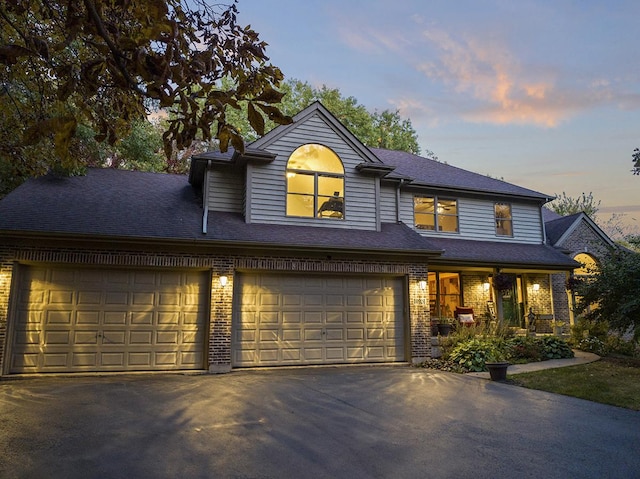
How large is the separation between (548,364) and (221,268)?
8314mm

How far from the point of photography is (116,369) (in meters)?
9.21

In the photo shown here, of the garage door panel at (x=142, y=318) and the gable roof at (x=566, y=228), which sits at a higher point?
the gable roof at (x=566, y=228)

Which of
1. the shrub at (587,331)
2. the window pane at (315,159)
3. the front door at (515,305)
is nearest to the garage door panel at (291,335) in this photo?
the window pane at (315,159)

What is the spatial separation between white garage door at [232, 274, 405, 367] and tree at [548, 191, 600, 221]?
108 feet

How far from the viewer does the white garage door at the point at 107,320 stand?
891 cm

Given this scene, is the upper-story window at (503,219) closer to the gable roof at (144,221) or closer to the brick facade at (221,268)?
the gable roof at (144,221)

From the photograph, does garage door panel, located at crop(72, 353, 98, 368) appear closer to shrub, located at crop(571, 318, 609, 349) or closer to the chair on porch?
the chair on porch

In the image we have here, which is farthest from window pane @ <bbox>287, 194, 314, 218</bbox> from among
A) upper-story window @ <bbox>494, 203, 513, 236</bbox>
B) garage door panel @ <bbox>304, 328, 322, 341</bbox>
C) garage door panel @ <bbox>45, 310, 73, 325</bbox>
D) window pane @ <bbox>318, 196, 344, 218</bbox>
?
upper-story window @ <bbox>494, 203, 513, 236</bbox>

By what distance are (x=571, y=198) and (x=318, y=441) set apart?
1612 inches

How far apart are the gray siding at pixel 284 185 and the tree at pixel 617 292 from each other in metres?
5.79

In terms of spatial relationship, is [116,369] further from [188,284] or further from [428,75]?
[428,75]

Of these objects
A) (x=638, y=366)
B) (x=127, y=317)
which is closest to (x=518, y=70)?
(x=638, y=366)

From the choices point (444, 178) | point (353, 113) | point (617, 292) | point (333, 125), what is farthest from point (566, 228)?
point (353, 113)

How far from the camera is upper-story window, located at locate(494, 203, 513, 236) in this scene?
1541 cm
